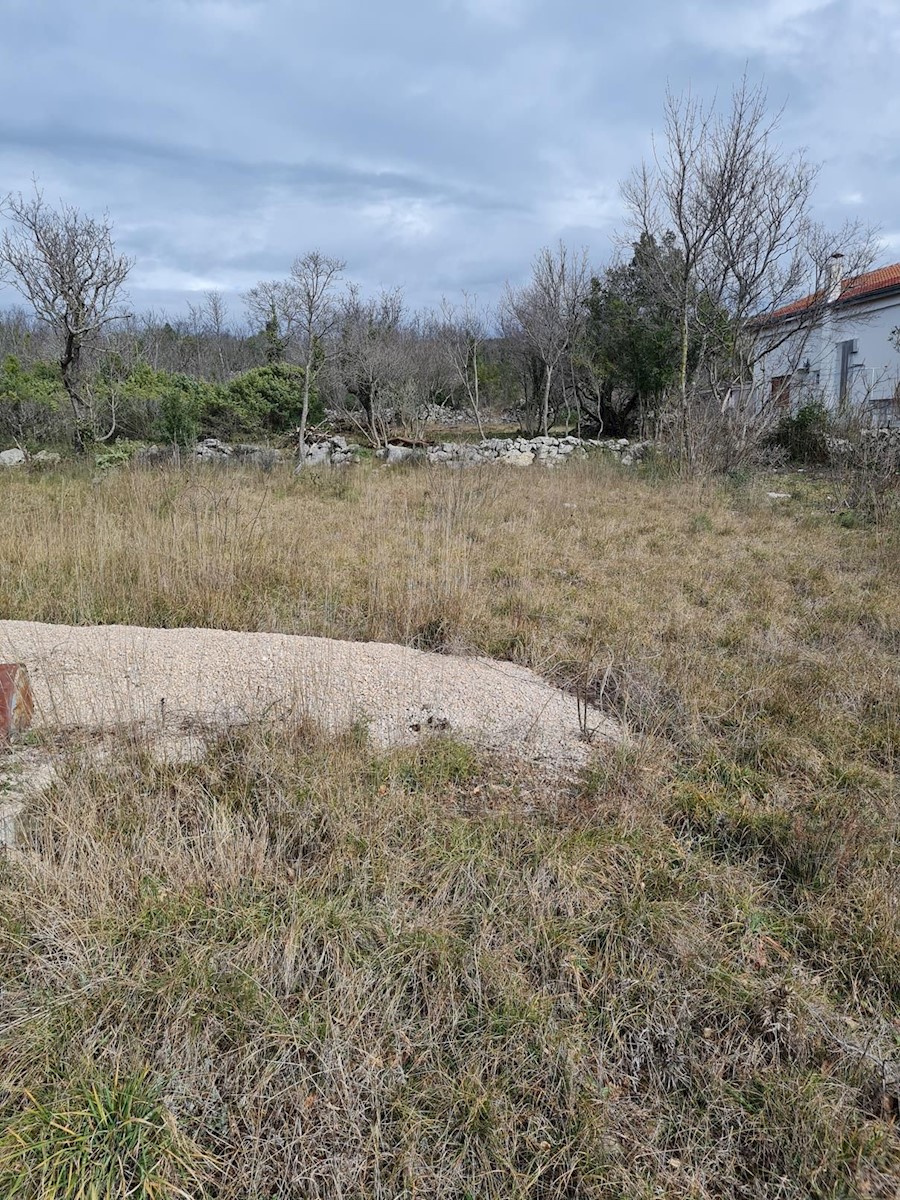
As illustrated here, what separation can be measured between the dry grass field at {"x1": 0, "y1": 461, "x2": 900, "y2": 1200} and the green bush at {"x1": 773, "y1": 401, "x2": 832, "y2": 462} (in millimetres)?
10568

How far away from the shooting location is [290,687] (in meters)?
2.93

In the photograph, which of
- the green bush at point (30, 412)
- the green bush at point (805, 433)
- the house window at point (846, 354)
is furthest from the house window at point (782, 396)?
the green bush at point (30, 412)

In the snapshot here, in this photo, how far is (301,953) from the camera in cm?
170

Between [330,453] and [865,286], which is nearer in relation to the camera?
[330,453]

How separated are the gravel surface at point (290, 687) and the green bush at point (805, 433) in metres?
11.4

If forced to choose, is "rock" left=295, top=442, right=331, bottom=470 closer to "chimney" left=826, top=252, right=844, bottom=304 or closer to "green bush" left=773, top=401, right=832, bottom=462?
"green bush" left=773, top=401, right=832, bottom=462

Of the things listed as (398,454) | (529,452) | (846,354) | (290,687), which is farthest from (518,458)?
(846,354)

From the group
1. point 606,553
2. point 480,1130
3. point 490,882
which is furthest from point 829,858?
point 606,553

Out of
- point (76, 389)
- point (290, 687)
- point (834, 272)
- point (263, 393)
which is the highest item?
point (834, 272)

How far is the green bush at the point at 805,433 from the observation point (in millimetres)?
12422

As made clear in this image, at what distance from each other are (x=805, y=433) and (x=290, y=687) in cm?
1303

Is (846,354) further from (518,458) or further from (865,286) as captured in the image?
(518,458)

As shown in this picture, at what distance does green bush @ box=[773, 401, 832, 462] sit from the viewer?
40.8 ft

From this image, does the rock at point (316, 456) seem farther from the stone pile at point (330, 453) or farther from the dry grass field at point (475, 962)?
the dry grass field at point (475, 962)
